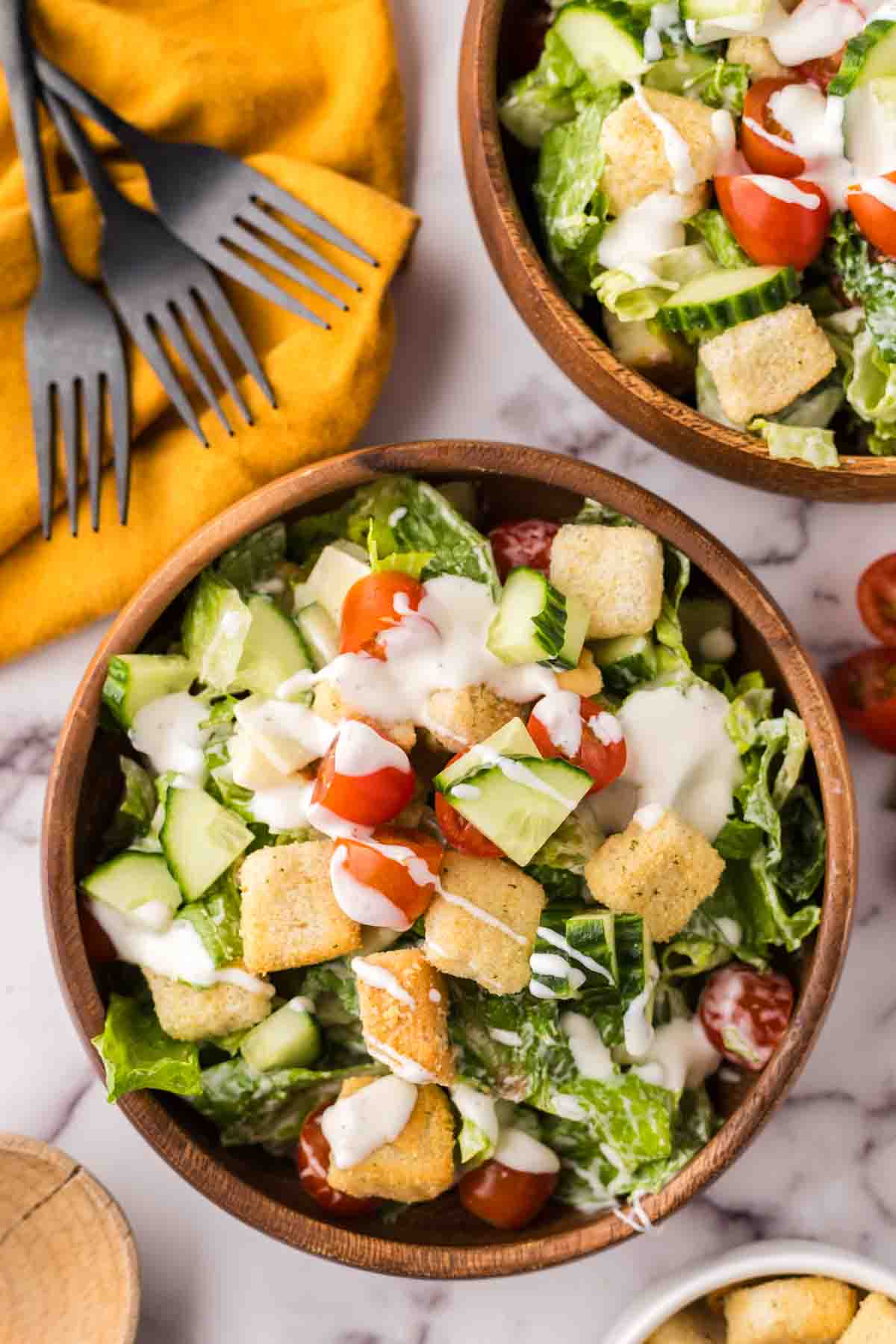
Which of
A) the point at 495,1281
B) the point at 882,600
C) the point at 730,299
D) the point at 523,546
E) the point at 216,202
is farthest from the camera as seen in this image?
the point at 495,1281

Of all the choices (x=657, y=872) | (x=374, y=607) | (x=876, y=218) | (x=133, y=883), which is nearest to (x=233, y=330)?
(x=374, y=607)

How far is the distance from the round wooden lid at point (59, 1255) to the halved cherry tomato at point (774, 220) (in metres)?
2.04

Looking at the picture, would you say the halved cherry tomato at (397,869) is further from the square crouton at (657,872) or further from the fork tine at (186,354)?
the fork tine at (186,354)

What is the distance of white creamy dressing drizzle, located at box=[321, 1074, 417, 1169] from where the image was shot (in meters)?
2.45

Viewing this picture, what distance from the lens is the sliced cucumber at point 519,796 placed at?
7.51 feet

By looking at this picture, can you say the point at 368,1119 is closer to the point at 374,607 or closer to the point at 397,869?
the point at 397,869

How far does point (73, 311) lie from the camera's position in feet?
8.96

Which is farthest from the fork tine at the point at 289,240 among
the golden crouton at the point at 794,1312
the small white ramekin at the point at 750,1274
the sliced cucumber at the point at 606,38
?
the golden crouton at the point at 794,1312

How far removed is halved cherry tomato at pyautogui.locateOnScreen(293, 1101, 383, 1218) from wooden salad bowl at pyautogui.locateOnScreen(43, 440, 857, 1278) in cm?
8

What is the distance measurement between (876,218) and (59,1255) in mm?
2372

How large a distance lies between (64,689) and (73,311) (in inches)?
28.8

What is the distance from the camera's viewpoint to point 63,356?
8.96ft

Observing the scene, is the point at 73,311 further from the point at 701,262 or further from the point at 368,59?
the point at 701,262

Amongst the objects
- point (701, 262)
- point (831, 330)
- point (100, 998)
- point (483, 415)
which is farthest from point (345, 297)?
point (100, 998)
